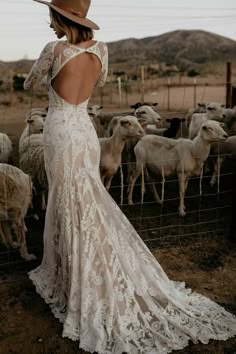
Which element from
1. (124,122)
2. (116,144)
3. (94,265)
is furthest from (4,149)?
(94,265)

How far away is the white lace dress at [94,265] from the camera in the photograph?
12.7 ft

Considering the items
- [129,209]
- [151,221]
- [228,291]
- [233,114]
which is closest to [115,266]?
[228,291]

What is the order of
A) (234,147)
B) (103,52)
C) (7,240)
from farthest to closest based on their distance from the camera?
(234,147)
(7,240)
(103,52)

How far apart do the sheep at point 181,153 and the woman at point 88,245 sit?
363 centimetres

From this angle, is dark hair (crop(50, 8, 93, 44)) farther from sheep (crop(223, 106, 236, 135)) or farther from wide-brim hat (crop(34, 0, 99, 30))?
sheep (crop(223, 106, 236, 135))

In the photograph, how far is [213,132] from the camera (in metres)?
7.95

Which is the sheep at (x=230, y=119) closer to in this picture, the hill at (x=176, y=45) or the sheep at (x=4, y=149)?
the sheep at (x=4, y=149)

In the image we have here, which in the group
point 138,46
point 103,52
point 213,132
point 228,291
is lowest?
point 228,291

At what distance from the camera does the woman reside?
12.6ft

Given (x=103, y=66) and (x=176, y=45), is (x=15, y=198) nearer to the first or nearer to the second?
(x=103, y=66)

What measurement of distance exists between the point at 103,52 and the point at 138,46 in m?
151

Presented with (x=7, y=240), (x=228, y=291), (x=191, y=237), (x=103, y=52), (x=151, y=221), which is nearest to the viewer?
(x=103, y=52)

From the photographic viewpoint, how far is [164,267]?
561 centimetres

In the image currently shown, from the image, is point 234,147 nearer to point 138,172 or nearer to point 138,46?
point 138,172
